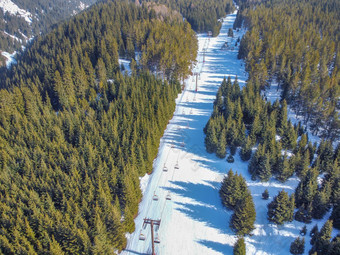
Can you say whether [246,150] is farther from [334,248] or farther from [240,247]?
[334,248]

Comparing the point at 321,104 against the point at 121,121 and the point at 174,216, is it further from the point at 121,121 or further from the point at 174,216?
the point at 121,121

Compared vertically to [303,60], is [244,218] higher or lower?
lower

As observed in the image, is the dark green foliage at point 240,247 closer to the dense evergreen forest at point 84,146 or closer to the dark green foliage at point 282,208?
the dark green foliage at point 282,208

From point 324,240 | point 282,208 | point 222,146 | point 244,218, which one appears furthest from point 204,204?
point 324,240

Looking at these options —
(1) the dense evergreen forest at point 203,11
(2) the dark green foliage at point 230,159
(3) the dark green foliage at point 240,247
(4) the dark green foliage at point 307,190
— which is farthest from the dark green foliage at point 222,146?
(1) the dense evergreen forest at point 203,11

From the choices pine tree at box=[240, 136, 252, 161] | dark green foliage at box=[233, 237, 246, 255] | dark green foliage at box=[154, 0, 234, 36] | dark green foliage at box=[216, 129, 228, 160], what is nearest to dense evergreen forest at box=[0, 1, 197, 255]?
dark green foliage at box=[216, 129, 228, 160]
